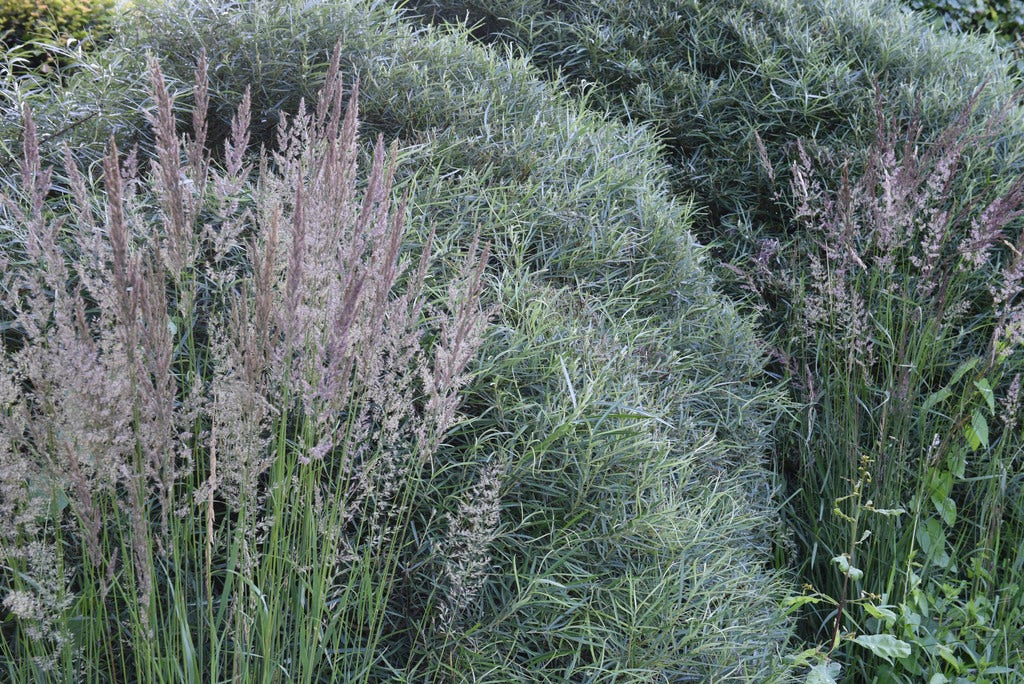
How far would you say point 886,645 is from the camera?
2357 millimetres

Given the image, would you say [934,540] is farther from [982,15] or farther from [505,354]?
[982,15]

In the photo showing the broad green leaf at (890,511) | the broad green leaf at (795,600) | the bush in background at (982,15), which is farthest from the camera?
the bush in background at (982,15)

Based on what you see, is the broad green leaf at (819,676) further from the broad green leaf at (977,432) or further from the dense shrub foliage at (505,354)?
the broad green leaf at (977,432)

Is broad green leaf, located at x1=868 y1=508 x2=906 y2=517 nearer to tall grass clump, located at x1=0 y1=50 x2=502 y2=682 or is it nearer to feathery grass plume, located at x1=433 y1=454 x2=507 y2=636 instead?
feathery grass plume, located at x1=433 y1=454 x2=507 y2=636

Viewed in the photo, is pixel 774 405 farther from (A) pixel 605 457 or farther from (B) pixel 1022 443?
(A) pixel 605 457

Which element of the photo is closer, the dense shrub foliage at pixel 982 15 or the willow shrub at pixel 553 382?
the willow shrub at pixel 553 382

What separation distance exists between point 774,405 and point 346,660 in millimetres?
1669

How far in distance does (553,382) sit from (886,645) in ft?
3.65

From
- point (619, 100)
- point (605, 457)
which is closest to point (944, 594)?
point (605, 457)

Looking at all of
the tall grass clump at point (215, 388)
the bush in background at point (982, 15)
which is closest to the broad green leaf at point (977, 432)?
the tall grass clump at point (215, 388)

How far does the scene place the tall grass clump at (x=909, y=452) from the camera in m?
2.59

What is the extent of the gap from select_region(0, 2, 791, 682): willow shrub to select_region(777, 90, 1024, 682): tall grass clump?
221 millimetres

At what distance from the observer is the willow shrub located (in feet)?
6.42

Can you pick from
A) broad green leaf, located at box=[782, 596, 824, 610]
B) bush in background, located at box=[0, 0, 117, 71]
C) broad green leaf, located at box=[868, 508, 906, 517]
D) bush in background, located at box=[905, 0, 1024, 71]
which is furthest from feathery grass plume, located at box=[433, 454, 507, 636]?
bush in background, located at box=[905, 0, 1024, 71]
